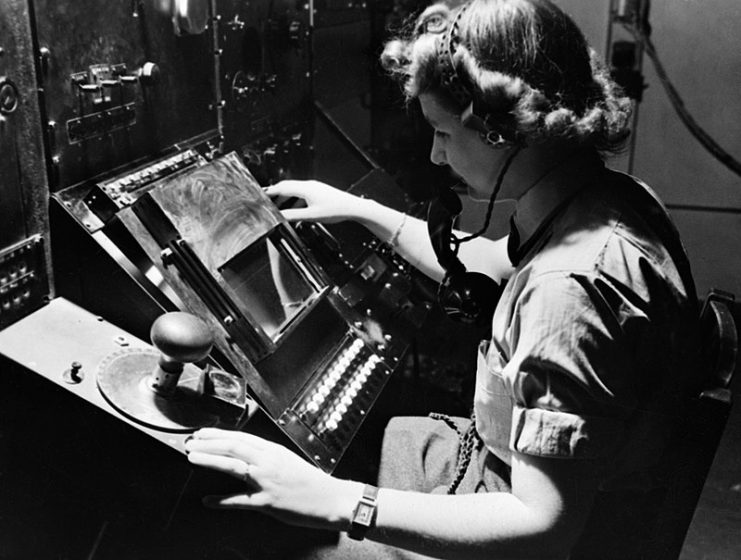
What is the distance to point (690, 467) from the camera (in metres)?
1.11

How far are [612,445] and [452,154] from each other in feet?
1.87

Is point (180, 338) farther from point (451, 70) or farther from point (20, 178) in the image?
point (451, 70)

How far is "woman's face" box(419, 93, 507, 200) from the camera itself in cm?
131

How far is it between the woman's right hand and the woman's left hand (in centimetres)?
88

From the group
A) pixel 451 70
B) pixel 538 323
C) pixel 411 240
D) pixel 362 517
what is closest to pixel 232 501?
pixel 362 517

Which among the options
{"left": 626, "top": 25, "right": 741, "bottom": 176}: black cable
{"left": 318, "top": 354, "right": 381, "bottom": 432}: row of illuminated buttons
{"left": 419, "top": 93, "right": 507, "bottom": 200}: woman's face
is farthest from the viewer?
{"left": 626, "top": 25, "right": 741, "bottom": 176}: black cable

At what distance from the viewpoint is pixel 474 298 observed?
5.07ft

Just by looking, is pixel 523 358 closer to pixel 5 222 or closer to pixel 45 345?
pixel 45 345

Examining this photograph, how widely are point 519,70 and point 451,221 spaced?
1.73 ft

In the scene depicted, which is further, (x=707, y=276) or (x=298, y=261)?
(x=707, y=276)

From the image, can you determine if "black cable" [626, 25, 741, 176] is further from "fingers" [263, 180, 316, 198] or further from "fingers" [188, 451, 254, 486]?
"fingers" [188, 451, 254, 486]

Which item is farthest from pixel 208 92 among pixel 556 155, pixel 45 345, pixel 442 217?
pixel 556 155

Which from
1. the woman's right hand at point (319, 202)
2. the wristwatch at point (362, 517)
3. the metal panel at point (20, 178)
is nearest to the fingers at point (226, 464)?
the wristwatch at point (362, 517)

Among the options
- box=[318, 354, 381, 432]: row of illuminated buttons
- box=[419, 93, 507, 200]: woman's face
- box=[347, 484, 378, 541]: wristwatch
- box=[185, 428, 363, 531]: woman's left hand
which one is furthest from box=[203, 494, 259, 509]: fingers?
box=[419, 93, 507, 200]: woman's face
